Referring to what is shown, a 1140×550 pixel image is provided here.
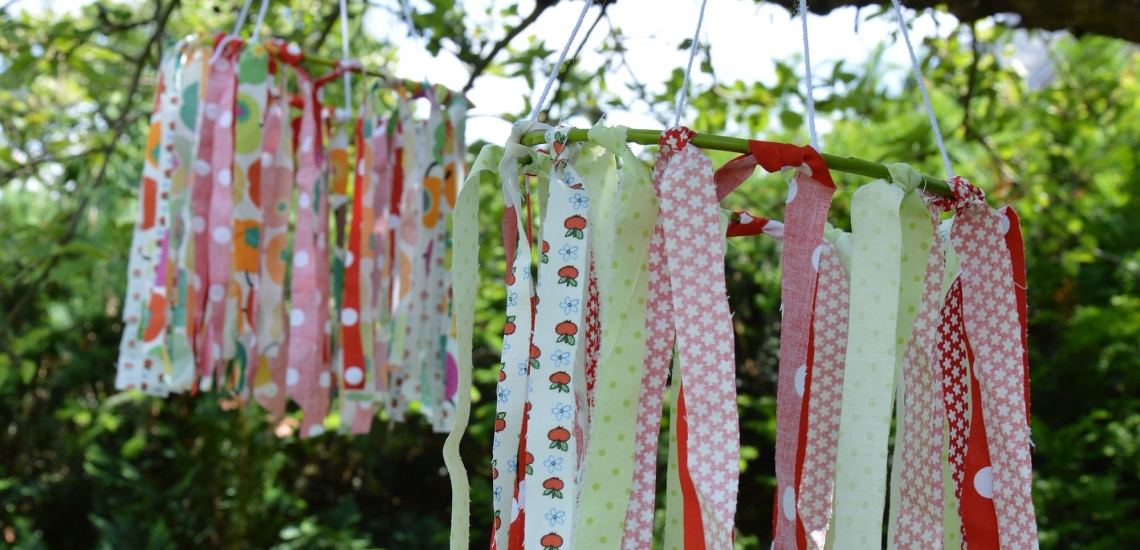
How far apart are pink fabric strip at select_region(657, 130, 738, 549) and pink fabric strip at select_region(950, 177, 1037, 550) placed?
0.72 feet

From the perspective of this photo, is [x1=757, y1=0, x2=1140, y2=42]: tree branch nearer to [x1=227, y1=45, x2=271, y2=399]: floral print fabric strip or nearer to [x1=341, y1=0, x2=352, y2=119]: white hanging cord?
[x1=341, y1=0, x2=352, y2=119]: white hanging cord

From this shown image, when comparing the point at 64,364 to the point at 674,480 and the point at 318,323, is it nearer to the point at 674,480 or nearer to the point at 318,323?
the point at 318,323

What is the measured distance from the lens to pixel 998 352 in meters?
0.68

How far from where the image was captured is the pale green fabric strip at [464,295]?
2.23 ft

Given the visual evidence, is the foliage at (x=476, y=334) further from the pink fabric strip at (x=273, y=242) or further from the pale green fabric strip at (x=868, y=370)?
the pale green fabric strip at (x=868, y=370)

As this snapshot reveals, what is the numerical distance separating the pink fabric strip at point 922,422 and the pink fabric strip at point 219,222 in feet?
2.83

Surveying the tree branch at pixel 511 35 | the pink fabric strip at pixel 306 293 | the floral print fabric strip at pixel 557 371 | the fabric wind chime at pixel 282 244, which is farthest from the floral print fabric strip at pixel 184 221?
the floral print fabric strip at pixel 557 371

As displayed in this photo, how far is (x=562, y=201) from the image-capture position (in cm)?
64

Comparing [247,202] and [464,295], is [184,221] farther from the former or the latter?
[464,295]

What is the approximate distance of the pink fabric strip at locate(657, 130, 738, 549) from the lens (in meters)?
0.58

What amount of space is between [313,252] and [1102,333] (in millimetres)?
2295

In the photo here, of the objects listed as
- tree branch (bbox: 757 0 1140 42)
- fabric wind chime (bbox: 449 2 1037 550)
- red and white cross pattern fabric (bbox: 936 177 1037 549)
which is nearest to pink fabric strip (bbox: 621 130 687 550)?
fabric wind chime (bbox: 449 2 1037 550)

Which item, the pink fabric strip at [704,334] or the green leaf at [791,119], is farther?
the green leaf at [791,119]

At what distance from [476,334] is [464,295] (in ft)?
4.90
